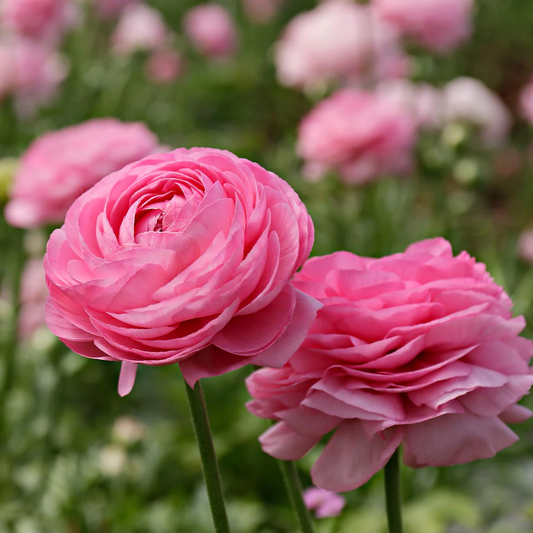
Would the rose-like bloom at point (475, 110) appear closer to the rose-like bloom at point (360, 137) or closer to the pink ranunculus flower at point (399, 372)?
the rose-like bloom at point (360, 137)

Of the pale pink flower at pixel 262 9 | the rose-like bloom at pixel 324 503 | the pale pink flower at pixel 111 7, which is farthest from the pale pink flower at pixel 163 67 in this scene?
the rose-like bloom at pixel 324 503

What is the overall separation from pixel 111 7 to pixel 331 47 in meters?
1.72

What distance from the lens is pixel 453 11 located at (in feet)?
5.49

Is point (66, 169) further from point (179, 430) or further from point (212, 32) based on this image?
point (212, 32)

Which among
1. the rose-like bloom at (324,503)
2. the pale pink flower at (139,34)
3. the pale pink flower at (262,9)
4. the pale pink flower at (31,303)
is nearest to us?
the rose-like bloom at (324,503)

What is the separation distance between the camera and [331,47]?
1.73 meters

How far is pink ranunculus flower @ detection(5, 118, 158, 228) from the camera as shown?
870 mm

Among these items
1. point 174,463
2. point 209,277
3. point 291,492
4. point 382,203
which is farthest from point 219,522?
point 382,203

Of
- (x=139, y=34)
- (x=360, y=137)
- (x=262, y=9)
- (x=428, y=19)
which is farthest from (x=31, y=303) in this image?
(x=262, y=9)

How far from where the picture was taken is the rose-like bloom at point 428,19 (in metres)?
1.57

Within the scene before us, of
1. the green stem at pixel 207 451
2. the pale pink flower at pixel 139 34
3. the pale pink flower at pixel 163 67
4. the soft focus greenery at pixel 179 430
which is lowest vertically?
the pale pink flower at pixel 163 67

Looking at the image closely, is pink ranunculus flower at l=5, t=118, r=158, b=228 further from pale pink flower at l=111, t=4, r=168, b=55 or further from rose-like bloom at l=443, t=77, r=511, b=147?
pale pink flower at l=111, t=4, r=168, b=55

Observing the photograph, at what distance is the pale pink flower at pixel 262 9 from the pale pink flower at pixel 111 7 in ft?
3.20

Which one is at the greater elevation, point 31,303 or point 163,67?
point 31,303
